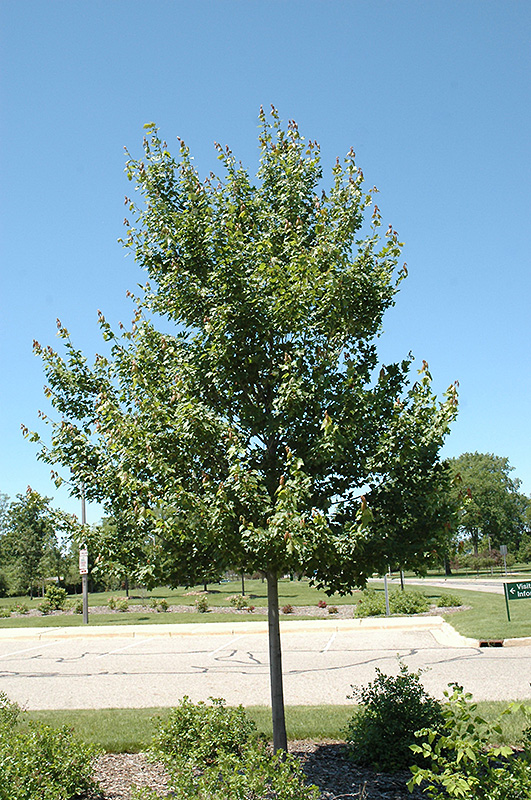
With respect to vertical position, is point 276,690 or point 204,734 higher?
point 276,690

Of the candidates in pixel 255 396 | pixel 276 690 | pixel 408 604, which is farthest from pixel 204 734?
pixel 408 604

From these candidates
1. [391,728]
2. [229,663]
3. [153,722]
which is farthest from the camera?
[229,663]

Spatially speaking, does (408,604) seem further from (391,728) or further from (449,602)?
(391,728)

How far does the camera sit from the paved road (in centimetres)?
1041

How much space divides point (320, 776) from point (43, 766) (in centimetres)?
261

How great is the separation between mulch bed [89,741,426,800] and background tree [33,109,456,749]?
0.70 metres

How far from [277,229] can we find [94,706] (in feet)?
26.9

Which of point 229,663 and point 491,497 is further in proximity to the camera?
point 491,497

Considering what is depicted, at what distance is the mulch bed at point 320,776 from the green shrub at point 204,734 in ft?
1.27

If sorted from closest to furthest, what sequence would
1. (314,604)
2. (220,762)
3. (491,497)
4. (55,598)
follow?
(220,762) → (314,604) → (55,598) → (491,497)

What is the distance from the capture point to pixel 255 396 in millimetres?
5820

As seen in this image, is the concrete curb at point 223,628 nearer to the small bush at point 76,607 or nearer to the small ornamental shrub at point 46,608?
the small ornamental shrub at point 46,608

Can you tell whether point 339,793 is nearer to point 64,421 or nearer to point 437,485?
point 437,485

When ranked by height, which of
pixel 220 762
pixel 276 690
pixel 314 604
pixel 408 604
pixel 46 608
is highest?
pixel 276 690
